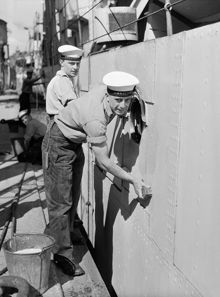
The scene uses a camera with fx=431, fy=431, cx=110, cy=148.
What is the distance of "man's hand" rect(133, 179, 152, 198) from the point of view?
324cm

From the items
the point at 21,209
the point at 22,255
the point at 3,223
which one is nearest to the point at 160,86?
the point at 22,255

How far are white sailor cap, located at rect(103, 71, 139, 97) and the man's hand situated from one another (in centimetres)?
68

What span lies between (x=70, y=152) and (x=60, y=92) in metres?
0.99

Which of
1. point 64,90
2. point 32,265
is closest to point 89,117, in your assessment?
point 32,265

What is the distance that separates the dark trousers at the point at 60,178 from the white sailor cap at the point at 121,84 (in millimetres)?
910

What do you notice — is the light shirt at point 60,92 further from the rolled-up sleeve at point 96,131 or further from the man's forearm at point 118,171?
the man's forearm at point 118,171

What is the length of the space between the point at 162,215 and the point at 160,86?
91 cm

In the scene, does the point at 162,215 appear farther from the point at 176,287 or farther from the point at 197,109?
the point at 197,109

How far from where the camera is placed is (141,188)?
3275 mm

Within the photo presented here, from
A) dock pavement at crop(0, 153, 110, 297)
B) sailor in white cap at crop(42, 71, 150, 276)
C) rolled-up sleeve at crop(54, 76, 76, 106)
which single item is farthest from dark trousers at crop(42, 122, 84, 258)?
rolled-up sleeve at crop(54, 76, 76, 106)

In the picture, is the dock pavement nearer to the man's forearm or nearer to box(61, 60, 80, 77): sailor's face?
the man's forearm

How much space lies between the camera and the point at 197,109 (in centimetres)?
244

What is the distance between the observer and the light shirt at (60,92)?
479cm

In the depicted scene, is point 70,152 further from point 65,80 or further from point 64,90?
point 65,80
